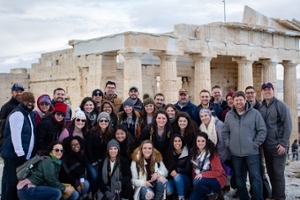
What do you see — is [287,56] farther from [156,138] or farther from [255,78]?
[156,138]

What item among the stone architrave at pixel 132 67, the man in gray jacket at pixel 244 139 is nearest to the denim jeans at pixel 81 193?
the man in gray jacket at pixel 244 139

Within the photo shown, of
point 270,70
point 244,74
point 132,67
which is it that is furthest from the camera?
point 270,70

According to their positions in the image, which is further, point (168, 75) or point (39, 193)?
point (168, 75)

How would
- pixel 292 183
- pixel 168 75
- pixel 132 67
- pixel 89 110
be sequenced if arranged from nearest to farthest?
pixel 89 110 < pixel 292 183 < pixel 132 67 < pixel 168 75

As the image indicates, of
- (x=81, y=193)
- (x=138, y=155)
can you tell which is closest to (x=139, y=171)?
(x=138, y=155)

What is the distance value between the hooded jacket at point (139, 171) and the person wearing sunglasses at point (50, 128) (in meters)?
1.24

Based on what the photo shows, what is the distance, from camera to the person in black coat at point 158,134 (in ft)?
22.8

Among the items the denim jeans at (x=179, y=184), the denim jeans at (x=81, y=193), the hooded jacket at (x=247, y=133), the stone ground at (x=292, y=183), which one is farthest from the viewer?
the stone ground at (x=292, y=183)

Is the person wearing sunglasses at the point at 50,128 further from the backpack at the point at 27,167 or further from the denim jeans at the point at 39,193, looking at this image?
the denim jeans at the point at 39,193

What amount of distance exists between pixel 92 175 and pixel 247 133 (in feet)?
8.26

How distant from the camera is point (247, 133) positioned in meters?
6.55

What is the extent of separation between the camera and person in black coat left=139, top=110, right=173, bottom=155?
6.94m

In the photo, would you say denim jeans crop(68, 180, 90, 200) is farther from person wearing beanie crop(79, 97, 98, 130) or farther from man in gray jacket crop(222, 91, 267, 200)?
man in gray jacket crop(222, 91, 267, 200)

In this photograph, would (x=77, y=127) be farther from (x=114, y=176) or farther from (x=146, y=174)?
(x=146, y=174)
